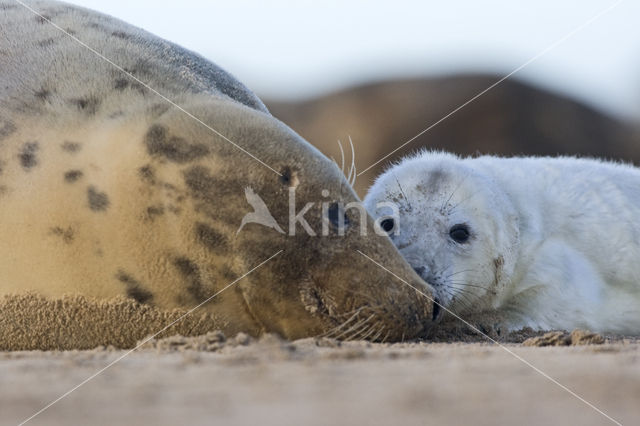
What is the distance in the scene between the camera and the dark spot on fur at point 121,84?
342 centimetres

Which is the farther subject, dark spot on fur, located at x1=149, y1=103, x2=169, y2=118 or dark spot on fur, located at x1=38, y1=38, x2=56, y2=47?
dark spot on fur, located at x1=38, y1=38, x2=56, y2=47

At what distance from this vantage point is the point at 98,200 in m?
3.04

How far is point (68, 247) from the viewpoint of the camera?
3031 millimetres

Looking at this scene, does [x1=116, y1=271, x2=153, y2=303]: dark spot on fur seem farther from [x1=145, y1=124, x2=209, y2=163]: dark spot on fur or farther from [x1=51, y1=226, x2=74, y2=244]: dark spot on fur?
[x1=145, y1=124, x2=209, y2=163]: dark spot on fur

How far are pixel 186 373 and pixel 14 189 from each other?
1290mm

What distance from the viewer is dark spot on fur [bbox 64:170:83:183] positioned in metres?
3.10

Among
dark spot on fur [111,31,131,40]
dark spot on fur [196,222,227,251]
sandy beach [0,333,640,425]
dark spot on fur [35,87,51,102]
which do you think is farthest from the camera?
dark spot on fur [111,31,131,40]

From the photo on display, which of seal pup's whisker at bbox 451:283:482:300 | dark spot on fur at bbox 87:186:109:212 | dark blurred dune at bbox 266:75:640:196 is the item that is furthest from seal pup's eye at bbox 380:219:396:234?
dark blurred dune at bbox 266:75:640:196

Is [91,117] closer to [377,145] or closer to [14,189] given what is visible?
[14,189]

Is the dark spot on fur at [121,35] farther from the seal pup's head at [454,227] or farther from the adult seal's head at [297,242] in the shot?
the seal pup's head at [454,227]

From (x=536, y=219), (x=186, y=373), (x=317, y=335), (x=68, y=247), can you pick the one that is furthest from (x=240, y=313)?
(x=536, y=219)

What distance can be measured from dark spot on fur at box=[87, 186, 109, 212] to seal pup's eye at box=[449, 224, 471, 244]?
77.7 inches

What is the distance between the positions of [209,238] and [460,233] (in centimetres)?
184

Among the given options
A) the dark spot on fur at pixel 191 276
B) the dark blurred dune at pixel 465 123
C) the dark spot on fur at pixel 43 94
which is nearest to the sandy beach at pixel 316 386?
the dark spot on fur at pixel 191 276
